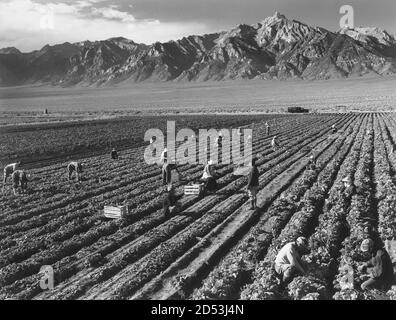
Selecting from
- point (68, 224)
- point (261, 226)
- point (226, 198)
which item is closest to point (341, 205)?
point (261, 226)

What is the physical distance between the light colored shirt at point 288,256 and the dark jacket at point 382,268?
1769 millimetres

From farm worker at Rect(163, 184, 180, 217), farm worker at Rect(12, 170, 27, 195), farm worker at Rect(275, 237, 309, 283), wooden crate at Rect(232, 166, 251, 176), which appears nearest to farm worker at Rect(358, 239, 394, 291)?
farm worker at Rect(275, 237, 309, 283)

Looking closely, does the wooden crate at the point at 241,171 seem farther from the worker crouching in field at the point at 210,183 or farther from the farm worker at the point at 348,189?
A: the farm worker at the point at 348,189

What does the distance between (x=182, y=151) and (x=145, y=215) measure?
60.1 feet

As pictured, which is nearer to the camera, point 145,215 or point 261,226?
point 261,226

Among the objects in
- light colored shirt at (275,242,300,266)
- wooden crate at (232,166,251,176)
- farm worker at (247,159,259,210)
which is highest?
farm worker at (247,159,259,210)

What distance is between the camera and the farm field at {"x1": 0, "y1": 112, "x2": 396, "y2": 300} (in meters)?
11.7

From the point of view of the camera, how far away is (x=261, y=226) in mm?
16328

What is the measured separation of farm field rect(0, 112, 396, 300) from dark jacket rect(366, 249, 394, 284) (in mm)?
491

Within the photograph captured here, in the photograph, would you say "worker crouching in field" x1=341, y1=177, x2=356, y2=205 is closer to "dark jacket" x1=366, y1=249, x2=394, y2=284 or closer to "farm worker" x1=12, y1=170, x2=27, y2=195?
"dark jacket" x1=366, y1=249, x2=394, y2=284

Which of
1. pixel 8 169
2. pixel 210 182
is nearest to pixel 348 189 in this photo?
pixel 210 182

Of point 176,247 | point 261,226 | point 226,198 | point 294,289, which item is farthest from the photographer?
point 226,198
